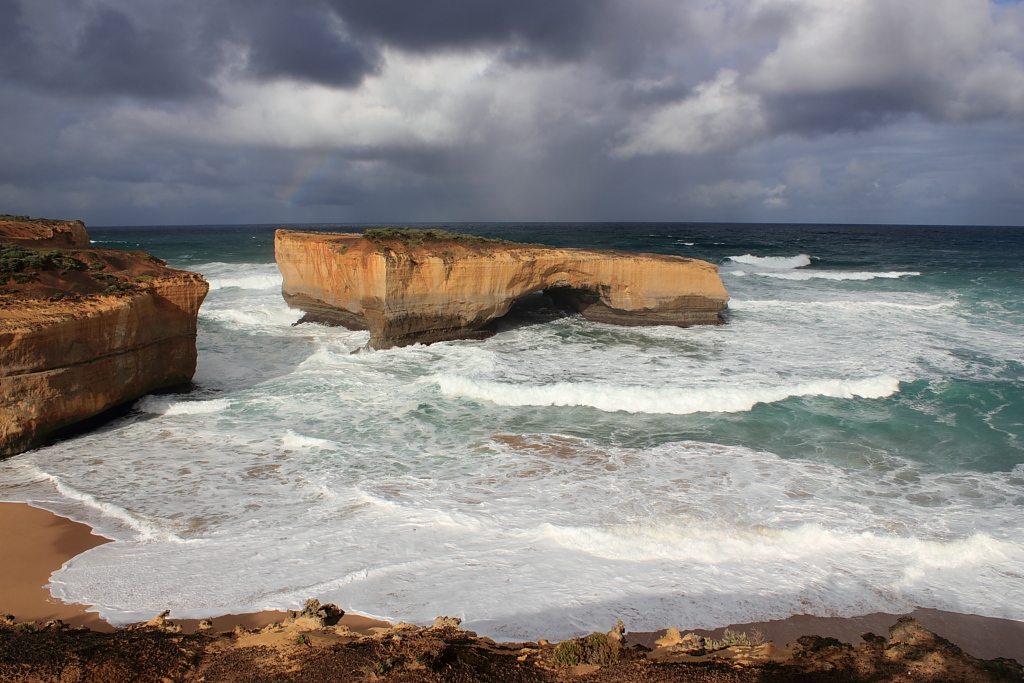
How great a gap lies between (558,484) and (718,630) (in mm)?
2839

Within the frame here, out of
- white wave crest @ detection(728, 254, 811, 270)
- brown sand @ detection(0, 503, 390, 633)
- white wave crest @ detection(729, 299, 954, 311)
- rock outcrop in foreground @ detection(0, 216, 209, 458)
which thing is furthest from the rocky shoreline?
white wave crest @ detection(728, 254, 811, 270)

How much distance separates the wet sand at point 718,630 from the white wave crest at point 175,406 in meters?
4.13

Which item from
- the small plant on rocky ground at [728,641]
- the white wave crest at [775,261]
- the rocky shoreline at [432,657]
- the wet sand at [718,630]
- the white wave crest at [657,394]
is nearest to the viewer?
the rocky shoreline at [432,657]

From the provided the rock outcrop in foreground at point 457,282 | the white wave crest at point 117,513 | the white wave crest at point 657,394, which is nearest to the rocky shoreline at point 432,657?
the white wave crest at point 117,513

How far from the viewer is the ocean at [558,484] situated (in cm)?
512

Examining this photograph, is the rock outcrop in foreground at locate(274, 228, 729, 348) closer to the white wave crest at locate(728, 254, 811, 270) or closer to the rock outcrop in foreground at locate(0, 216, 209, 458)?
the rock outcrop in foreground at locate(0, 216, 209, 458)

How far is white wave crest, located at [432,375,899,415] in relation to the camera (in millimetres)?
10109

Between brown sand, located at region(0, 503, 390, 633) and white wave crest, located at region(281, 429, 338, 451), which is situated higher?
white wave crest, located at region(281, 429, 338, 451)

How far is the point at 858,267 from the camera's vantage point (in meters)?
33.7

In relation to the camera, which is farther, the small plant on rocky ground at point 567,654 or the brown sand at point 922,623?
the brown sand at point 922,623

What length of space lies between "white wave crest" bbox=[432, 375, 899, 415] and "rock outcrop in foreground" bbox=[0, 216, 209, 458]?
4.98m

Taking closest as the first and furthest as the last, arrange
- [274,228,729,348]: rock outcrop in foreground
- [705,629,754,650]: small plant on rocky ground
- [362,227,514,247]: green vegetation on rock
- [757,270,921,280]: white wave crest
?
[705,629,754,650]: small plant on rocky ground → [274,228,729,348]: rock outcrop in foreground → [362,227,514,247]: green vegetation on rock → [757,270,921,280]: white wave crest

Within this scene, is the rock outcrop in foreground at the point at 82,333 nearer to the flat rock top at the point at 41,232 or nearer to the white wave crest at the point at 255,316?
the flat rock top at the point at 41,232

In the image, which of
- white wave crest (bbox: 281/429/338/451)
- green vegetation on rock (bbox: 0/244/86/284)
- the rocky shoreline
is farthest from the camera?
green vegetation on rock (bbox: 0/244/86/284)
